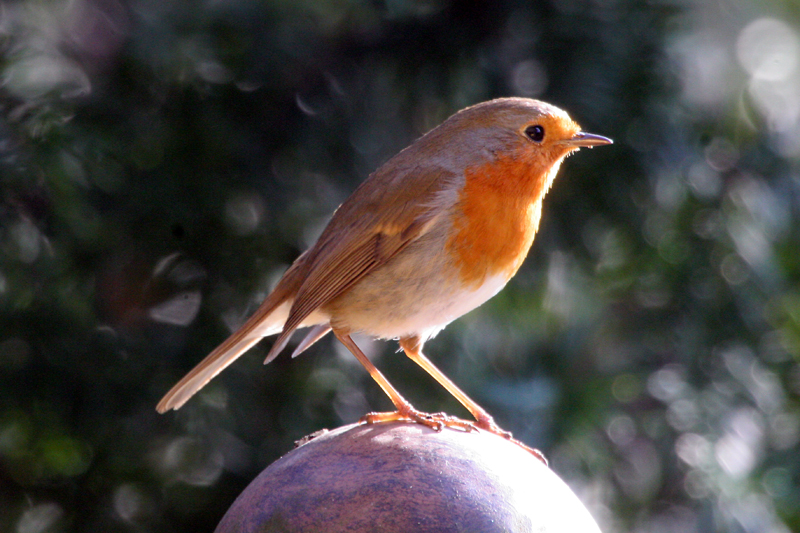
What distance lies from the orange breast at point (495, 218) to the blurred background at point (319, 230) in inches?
43.3

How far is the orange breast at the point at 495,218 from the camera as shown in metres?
2.75

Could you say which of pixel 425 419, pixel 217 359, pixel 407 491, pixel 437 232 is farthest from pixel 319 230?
pixel 407 491

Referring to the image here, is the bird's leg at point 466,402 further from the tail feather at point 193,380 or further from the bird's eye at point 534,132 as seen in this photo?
the bird's eye at point 534,132

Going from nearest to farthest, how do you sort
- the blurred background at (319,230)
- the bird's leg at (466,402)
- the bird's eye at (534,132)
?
the bird's leg at (466,402) → the bird's eye at (534,132) → the blurred background at (319,230)

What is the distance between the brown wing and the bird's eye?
A: 0.29 meters

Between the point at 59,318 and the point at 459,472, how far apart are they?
7.45ft

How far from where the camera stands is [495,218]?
2795mm

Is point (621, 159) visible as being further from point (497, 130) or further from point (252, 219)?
point (252, 219)

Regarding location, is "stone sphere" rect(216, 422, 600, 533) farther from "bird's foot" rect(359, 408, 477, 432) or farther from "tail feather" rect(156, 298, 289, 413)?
"tail feather" rect(156, 298, 289, 413)

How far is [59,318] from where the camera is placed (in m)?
3.79

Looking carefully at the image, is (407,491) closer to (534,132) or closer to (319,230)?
(534,132)

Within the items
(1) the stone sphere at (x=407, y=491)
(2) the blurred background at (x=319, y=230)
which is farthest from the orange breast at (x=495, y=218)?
(2) the blurred background at (x=319, y=230)

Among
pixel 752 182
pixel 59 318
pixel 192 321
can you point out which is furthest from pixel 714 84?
pixel 59 318

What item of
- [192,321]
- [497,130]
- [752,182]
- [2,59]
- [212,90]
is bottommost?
[752,182]
